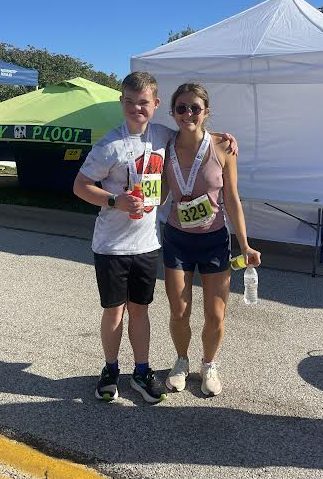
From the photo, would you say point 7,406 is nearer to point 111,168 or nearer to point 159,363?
point 159,363

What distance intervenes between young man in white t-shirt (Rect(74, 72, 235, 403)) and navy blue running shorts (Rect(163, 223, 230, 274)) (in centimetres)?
11

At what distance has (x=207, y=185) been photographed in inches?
128

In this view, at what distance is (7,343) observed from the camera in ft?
14.3

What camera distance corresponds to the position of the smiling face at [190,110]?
311 centimetres

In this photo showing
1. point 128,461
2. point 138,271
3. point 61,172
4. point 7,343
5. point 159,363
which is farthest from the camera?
point 61,172

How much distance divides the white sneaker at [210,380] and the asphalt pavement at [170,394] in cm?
6

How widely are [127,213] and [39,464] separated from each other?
137 cm

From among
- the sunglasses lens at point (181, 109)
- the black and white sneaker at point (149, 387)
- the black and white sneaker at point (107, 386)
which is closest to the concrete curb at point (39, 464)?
the black and white sneaker at point (107, 386)

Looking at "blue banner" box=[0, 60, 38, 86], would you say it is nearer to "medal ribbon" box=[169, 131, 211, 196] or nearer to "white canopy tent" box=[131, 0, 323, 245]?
"white canopy tent" box=[131, 0, 323, 245]

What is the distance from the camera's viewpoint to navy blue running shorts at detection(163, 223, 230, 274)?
3.36 metres

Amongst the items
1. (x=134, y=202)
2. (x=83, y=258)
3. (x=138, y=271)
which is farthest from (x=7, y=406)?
(x=83, y=258)

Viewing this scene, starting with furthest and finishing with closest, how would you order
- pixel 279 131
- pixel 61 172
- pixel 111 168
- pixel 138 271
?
1. pixel 61 172
2. pixel 279 131
3. pixel 138 271
4. pixel 111 168

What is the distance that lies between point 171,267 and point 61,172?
10011 mm

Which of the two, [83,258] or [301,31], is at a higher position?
[301,31]
